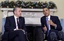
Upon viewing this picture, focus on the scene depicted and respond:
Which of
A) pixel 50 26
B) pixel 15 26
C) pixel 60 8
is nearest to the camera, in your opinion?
pixel 15 26

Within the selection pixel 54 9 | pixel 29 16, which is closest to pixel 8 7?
pixel 29 16

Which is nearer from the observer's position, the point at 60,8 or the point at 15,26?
the point at 15,26

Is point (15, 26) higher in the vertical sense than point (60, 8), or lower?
lower

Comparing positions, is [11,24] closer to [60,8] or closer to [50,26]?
[50,26]

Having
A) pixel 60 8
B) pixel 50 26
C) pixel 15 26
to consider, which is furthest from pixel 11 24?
pixel 60 8

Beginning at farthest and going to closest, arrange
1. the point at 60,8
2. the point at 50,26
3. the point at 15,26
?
1. the point at 60,8
2. the point at 50,26
3. the point at 15,26

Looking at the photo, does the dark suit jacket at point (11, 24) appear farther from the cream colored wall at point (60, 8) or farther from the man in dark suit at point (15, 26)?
the cream colored wall at point (60, 8)

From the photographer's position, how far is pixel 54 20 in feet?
15.0

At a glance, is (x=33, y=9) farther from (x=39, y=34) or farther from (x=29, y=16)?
(x=39, y=34)

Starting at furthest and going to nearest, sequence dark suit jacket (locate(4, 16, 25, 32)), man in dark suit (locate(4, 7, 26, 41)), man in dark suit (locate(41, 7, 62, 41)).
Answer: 1. dark suit jacket (locate(4, 16, 25, 32))
2. man in dark suit (locate(41, 7, 62, 41))
3. man in dark suit (locate(4, 7, 26, 41))

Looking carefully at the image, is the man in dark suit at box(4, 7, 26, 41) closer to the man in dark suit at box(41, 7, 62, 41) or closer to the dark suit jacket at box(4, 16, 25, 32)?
the dark suit jacket at box(4, 16, 25, 32)

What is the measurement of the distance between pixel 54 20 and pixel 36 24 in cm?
124

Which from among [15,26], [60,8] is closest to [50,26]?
[15,26]

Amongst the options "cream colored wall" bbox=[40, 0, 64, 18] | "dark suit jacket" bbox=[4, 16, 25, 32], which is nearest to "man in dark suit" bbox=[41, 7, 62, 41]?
"dark suit jacket" bbox=[4, 16, 25, 32]
